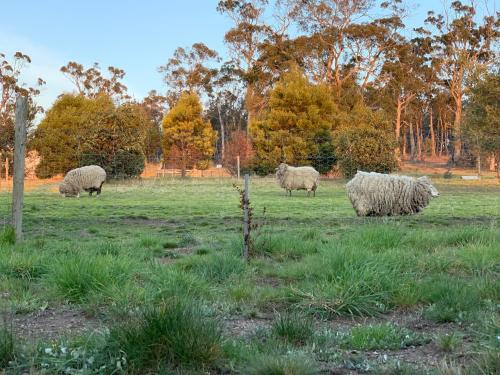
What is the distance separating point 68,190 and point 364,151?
16023mm

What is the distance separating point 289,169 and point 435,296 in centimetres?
1838

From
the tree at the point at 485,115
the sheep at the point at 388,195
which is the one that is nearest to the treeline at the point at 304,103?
the tree at the point at 485,115

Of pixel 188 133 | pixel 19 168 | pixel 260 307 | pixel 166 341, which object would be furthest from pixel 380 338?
pixel 188 133

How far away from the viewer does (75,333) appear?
397cm

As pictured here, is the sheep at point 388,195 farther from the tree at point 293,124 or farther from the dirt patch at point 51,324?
the tree at point 293,124

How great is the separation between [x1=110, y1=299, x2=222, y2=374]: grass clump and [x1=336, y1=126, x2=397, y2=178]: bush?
1097 inches

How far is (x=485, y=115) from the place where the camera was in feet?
99.4

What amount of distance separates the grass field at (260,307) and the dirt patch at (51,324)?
0.05ft

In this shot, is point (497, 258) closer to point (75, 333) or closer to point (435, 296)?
point (435, 296)

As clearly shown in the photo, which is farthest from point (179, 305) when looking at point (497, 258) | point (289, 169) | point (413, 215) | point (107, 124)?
point (107, 124)

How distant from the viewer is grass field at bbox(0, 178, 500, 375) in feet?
10.8

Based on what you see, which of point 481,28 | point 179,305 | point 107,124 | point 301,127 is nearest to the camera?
point 179,305

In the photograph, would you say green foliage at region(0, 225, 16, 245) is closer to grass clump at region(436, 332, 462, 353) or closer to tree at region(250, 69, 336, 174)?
grass clump at region(436, 332, 462, 353)

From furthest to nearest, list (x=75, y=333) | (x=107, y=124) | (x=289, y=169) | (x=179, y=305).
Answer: (x=107, y=124) → (x=289, y=169) → (x=75, y=333) → (x=179, y=305)
